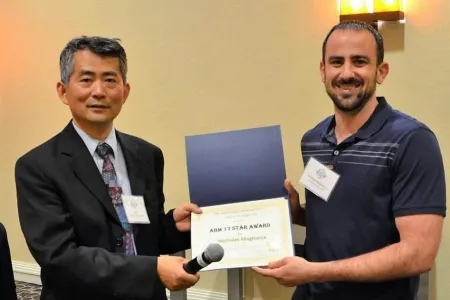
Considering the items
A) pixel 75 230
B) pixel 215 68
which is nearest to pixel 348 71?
pixel 75 230

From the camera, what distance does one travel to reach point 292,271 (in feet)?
5.65

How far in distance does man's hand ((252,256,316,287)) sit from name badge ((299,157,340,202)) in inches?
9.2

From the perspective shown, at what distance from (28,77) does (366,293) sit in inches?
119

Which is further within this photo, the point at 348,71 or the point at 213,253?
the point at 348,71

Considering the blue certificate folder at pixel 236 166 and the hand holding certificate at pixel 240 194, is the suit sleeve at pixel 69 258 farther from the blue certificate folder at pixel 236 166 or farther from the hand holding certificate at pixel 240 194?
the blue certificate folder at pixel 236 166

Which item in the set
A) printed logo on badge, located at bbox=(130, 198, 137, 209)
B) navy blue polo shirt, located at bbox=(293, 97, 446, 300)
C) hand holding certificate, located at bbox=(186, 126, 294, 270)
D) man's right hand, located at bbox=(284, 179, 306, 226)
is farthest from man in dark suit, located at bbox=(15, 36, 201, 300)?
navy blue polo shirt, located at bbox=(293, 97, 446, 300)

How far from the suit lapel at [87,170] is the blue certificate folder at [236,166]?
0.33m

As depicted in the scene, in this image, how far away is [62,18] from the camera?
3.73m

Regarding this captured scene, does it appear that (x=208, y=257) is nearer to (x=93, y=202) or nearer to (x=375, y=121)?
(x=93, y=202)

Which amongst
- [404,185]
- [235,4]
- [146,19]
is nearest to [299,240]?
[404,185]

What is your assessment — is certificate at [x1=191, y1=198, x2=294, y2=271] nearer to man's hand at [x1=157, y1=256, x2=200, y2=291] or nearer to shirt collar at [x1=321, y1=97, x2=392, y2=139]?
man's hand at [x1=157, y1=256, x2=200, y2=291]

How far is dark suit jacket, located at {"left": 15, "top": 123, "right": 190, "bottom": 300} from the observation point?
1.71 metres

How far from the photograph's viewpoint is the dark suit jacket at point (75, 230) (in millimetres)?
1712

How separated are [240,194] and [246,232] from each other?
0.16 m
